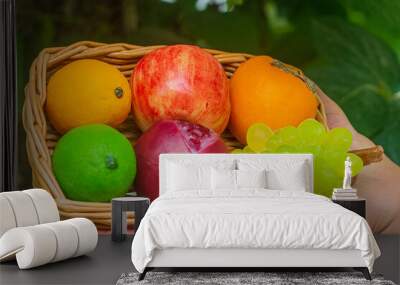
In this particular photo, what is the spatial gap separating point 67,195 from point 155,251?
1580 mm

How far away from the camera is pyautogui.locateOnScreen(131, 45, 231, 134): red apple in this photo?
17.2 feet

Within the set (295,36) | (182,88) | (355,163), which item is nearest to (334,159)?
(355,163)

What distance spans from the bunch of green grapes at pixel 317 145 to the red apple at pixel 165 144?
30cm

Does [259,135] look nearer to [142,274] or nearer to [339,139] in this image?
[339,139]

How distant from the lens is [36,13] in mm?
5543

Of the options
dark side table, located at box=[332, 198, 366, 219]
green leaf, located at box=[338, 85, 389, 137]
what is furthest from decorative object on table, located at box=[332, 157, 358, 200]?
green leaf, located at box=[338, 85, 389, 137]

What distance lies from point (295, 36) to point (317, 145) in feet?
2.92

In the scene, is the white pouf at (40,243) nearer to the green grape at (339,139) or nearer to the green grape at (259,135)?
the green grape at (259,135)

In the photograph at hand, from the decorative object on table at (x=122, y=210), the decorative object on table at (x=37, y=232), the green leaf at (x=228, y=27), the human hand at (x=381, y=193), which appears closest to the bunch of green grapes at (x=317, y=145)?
the human hand at (x=381, y=193)

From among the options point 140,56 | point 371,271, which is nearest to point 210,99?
point 140,56

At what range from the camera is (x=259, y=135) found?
5238 millimetres

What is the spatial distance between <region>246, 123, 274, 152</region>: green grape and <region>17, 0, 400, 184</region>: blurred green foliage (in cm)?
64

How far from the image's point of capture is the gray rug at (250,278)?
3842mm

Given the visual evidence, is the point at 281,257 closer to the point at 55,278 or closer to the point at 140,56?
the point at 55,278
